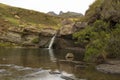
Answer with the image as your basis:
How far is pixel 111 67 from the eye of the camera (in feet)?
197

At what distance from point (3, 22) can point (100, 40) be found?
89.6m

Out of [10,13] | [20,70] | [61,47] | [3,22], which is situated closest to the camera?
[20,70]

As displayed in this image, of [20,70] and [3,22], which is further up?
[3,22]

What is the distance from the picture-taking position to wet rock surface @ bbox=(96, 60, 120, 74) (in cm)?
5804

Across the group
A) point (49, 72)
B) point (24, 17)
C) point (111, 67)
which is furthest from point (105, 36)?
point (24, 17)

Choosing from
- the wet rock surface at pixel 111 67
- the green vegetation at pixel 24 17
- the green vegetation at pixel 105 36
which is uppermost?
the green vegetation at pixel 24 17

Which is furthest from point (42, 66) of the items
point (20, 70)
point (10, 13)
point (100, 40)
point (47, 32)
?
point (10, 13)

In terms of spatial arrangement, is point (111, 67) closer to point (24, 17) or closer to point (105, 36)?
point (105, 36)

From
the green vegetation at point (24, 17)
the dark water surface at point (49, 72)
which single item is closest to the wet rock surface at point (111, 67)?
the dark water surface at point (49, 72)

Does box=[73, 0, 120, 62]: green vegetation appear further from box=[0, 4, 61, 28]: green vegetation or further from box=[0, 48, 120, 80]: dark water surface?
box=[0, 4, 61, 28]: green vegetation

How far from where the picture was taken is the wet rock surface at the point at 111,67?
58.0 meters

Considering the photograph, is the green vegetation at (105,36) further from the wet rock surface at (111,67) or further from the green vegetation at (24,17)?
the green vegetation at (24,17)

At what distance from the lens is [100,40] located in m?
69.1

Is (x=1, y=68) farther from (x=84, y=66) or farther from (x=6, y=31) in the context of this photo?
(x=6, y=31)
